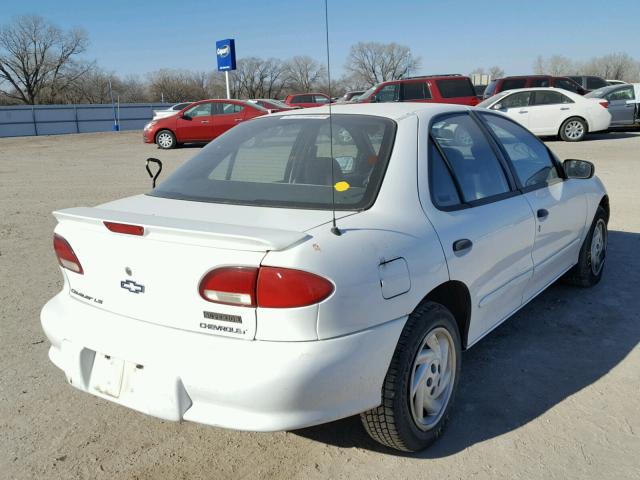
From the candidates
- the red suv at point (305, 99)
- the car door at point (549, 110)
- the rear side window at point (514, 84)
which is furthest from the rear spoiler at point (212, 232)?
the red suv at point (305, 99)

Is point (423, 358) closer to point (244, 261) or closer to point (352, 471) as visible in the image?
point (352, 471)

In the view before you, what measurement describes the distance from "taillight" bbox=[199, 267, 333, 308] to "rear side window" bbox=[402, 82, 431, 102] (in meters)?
16.4

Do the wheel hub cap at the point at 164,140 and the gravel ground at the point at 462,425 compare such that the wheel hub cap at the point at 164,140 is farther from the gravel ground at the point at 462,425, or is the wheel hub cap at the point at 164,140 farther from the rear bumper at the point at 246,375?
the rear bumper at the point at 246,375

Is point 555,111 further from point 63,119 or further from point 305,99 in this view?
point 63,119

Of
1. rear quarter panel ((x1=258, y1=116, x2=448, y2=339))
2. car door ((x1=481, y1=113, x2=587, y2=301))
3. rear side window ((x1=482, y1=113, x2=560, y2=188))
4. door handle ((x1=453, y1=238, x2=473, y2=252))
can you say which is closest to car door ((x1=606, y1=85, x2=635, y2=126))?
car door ((x1=481, y1=113, x2=587, y2=301))

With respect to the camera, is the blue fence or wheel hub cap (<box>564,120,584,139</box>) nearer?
wheel hub cap (<box>564,120,584,139</box>)

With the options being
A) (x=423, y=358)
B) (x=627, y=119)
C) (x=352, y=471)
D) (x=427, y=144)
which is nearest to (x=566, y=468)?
(x=423, y=358)

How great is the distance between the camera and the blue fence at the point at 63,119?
34875 millimetres

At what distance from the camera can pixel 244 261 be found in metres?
2.16

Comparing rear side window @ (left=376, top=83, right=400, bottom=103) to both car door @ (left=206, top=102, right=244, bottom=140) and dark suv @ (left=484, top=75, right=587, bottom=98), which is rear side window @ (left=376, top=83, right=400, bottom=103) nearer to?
dark suv @ (left=484, top=75, right=587, bottom=98)

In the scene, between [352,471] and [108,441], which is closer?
[352,471]

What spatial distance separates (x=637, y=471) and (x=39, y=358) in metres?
3.31

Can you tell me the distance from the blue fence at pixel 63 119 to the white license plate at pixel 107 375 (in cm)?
3729

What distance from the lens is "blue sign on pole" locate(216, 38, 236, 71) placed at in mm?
28719
